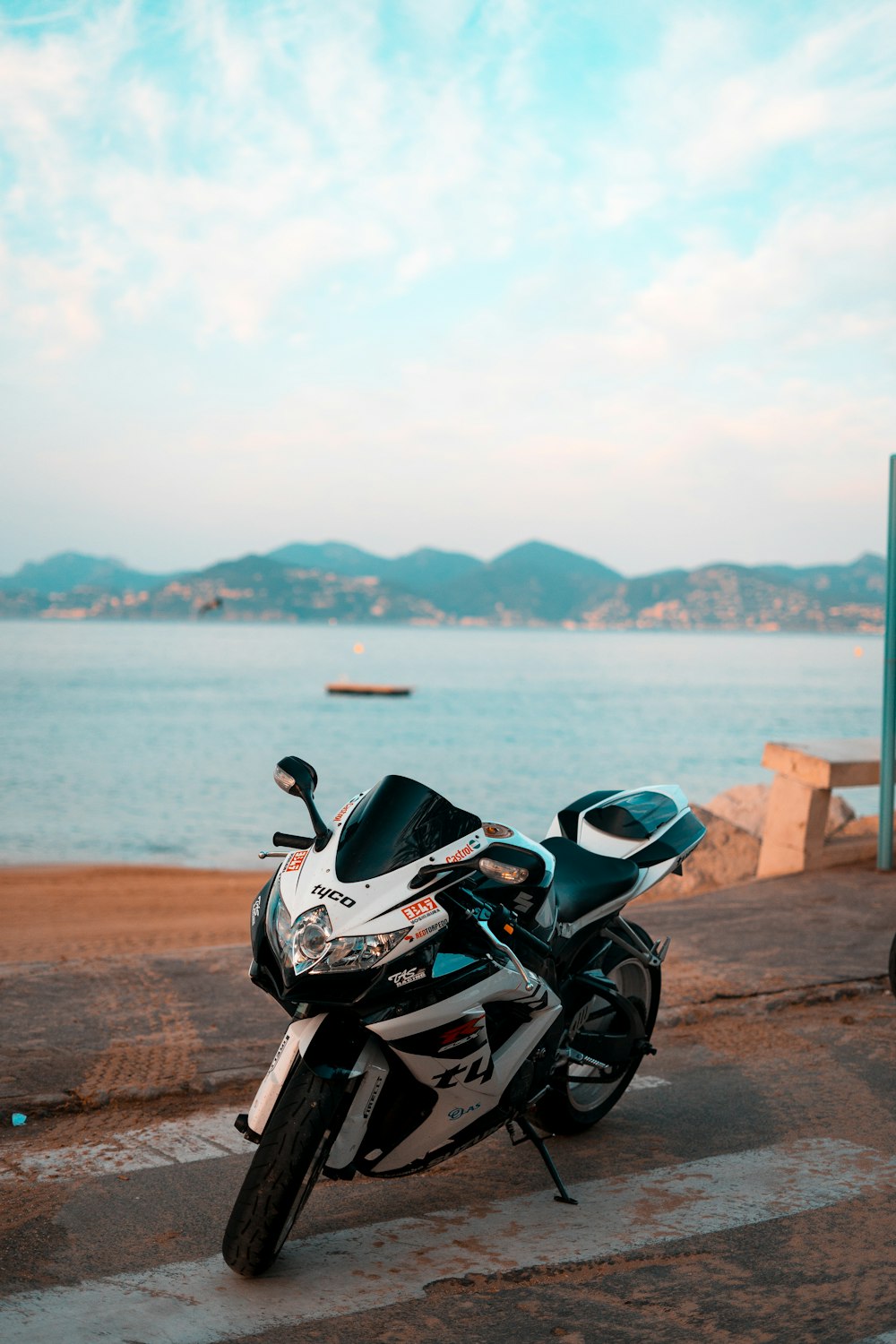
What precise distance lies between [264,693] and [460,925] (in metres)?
71.2

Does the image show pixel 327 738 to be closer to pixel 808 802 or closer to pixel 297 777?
pixel 808 802

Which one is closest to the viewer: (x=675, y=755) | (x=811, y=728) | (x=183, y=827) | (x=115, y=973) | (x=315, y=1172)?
(x=315, y=1172)

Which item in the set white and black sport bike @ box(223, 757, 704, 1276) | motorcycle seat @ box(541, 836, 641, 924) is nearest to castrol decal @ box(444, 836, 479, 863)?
white and black sport bike @ box(223, 757, 704, 1276)

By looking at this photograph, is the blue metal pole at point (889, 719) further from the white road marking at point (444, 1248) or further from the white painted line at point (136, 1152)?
the white painted line at point (136, 1152)

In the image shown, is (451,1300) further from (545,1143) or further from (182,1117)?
(182,1117)

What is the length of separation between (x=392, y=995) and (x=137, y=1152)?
5.25 feet

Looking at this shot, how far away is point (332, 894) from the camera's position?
9.80 ft

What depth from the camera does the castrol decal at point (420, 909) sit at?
2.99 meters

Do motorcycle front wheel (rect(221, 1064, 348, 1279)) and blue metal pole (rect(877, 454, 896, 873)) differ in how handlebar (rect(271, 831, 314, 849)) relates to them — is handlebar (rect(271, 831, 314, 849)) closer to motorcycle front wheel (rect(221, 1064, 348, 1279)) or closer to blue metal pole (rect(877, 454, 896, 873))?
motorcycle front wheel (rect(221, 1064, 348, 1279))

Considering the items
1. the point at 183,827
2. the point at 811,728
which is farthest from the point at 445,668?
the point at 183,827

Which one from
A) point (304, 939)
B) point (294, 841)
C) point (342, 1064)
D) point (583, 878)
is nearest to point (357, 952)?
point (304, 939)

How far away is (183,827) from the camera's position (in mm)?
24531

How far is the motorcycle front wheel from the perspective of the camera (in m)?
2.94

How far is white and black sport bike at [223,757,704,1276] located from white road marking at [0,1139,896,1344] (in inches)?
5.1
